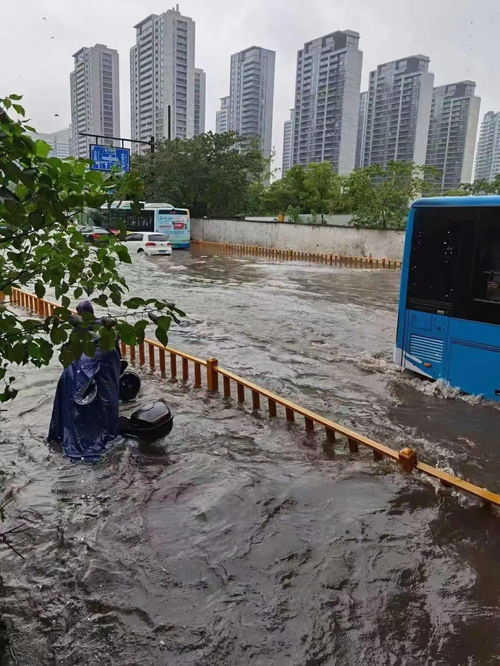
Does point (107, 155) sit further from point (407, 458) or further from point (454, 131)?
point (454, 131)

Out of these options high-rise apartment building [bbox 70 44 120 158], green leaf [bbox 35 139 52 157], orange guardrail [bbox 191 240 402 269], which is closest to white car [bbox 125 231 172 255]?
orange guardrail [bbox 191 240 402 269]

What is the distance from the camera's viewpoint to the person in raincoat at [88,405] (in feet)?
16.6

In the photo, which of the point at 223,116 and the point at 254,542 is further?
the point at 223,116

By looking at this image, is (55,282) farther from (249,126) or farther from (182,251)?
(249,126)

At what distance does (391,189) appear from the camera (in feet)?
94.0

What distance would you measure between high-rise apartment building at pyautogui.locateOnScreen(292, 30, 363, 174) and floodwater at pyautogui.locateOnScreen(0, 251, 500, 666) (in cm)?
4244

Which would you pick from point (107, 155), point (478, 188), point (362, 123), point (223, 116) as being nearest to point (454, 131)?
point (362, 123)

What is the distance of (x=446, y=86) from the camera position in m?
44.6

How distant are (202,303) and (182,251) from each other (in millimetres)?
19060

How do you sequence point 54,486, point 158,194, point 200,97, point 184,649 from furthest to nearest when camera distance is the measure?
point 200,97, point 158,194, point 54,486, point 184,649

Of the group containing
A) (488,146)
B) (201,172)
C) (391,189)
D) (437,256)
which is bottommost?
(437,256)

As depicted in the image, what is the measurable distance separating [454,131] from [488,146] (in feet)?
25.8

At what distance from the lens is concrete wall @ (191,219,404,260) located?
87.2ft

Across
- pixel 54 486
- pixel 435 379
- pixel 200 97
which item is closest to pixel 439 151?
pixel 200 97
